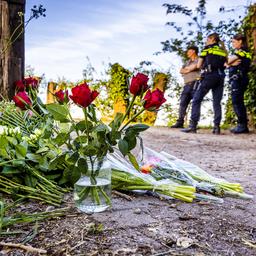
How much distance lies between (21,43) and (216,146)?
3241mm

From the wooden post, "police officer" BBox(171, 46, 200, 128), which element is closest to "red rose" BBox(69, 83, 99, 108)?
the wooden post

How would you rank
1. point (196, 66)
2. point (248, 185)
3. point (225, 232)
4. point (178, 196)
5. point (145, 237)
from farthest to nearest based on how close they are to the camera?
1. point (196, 66)
2. point (248, 185)
3. point (178, 196)
4. point (225, 232)
5. point (145, 237)

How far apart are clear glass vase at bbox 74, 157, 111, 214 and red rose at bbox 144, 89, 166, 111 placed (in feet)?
1.16

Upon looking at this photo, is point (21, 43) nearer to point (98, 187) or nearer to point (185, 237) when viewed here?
point (98, 187)

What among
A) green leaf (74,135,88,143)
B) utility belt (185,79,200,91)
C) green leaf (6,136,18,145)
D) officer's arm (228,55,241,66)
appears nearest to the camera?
green leaf (74,135,88,143)

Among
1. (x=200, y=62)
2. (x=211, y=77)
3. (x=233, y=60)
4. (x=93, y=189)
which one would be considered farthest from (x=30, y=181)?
(x=233, y=60)

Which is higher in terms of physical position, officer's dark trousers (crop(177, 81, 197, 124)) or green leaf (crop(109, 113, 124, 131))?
officer's dark trousers (crop(177, 81, 197, 124))

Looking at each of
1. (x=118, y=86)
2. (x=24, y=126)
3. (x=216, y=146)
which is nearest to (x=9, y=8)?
(x=24, y=126)

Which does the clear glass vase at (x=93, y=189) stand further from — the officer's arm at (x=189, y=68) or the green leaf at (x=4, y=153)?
the officer's arm at (x=189, y=68)

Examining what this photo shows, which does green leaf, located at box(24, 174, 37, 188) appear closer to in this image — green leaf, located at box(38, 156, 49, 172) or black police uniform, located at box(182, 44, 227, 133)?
green leaf, located at box(38, 156, 49, 172)

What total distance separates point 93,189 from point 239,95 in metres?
6.40

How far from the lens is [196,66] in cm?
773

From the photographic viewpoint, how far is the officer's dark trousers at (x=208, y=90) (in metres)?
7.11

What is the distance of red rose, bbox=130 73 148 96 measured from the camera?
5.24ft
